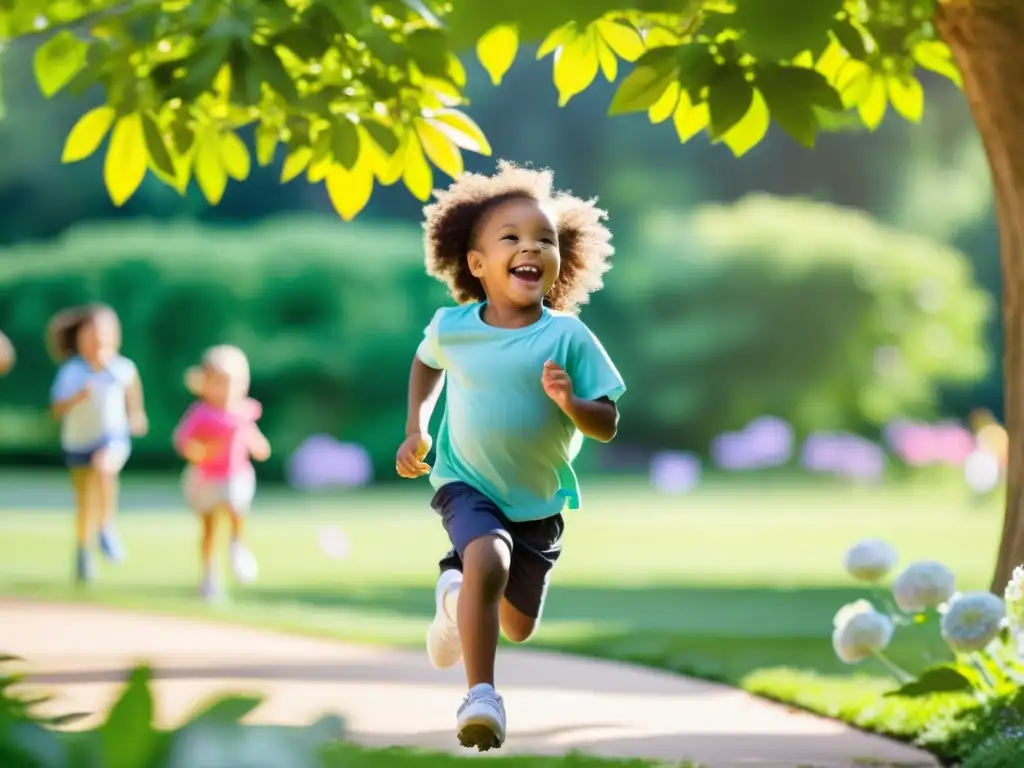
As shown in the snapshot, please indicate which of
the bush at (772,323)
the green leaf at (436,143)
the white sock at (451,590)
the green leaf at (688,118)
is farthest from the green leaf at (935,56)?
the bush at (772,323)

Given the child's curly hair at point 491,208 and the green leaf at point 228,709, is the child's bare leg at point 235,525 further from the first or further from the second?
the green leaf at point 228,709

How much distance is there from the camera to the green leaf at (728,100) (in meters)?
3.40

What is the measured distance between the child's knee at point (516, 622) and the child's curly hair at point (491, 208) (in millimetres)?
876

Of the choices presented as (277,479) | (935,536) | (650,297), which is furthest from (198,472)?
(650,297)

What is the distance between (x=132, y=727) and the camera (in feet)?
3.21

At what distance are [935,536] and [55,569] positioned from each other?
7758 mm

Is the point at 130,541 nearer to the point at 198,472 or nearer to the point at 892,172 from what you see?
the point at 198,472

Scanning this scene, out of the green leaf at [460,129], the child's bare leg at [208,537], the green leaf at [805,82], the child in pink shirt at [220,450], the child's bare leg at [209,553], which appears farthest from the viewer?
the child in pink shirt at [220,450]

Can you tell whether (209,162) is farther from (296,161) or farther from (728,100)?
(728,100)

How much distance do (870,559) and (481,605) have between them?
141cm

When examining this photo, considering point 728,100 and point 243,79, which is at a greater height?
point 243,79

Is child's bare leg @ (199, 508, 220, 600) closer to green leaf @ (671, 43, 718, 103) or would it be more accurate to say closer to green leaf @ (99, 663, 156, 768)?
green leaf @ (671, 43, 718, 103)

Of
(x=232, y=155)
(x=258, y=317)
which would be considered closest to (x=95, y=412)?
(x=232, y=155)

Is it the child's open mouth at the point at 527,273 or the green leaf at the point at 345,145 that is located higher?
the green leaf at the point at 345,145
